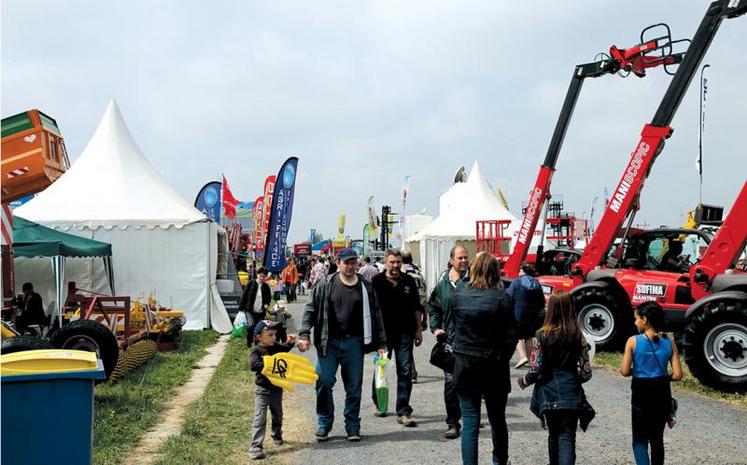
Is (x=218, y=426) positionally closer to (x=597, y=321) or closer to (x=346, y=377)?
(x=346, y=377)

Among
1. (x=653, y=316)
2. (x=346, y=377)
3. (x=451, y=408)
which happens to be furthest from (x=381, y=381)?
(x=653, y=316)

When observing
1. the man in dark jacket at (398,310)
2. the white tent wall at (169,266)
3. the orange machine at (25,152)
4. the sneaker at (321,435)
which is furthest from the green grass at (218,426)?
the white tent wall at (169,266)

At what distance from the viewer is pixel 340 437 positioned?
655 cm

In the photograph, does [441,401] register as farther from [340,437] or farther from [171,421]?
[171,421]

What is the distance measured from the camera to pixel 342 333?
21.0 feet

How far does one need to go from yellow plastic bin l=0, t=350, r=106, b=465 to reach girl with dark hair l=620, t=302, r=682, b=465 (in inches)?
140

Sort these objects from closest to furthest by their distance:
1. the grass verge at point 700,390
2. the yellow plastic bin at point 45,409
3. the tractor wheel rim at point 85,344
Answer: the yellow plastic bin at point 45,409
the grass verge at point 700,390
the tractor wheel rim at point 85,344

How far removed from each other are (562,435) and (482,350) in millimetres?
749

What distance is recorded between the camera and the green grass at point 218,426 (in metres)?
5.95

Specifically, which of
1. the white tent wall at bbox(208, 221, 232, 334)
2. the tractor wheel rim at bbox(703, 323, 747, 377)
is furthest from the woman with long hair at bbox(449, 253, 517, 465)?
the white tent wall at bbox(208, 221, 232, 334)

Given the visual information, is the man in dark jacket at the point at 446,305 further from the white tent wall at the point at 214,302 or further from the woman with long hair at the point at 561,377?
the white tent wall at the point at 214,302

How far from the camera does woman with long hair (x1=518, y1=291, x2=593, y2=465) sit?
15.6ft

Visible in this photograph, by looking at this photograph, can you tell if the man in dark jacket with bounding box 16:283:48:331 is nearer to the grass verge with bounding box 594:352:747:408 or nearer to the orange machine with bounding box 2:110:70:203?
the orange machine with bounding box 2:110:70:203

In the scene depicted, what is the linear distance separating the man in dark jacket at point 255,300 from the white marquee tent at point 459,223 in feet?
40.7
